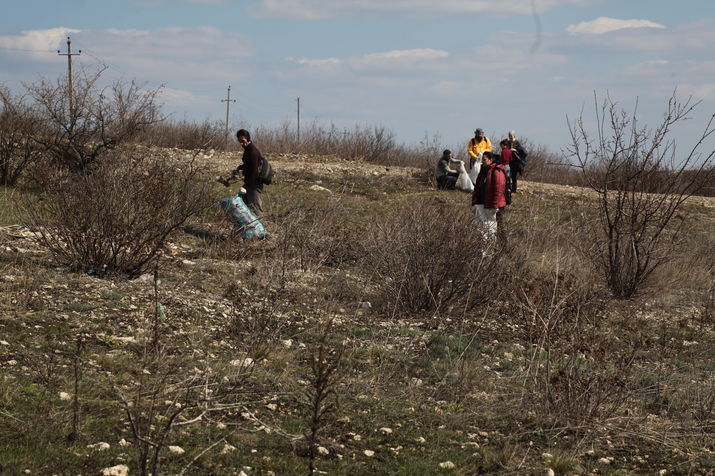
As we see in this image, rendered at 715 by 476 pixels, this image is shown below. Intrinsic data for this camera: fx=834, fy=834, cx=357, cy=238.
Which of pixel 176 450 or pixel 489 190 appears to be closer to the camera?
pixel 176 450

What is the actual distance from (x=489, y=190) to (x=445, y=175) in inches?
327

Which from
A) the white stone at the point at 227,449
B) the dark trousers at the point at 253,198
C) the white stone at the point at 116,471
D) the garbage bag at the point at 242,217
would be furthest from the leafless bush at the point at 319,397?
the dark trousers at the point at 253,198

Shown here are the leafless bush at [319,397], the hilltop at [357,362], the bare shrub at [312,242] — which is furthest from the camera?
the bare shrub at [312,242]

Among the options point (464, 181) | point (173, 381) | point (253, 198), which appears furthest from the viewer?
point (464, 181)

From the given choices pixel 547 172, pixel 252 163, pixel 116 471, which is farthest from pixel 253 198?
pixel 547 172

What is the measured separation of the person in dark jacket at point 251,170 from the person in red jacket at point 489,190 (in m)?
3.42

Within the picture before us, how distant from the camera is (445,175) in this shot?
19.1 m

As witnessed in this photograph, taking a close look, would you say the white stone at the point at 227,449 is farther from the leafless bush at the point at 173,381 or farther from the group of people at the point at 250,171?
the group of people at the point at 250,171

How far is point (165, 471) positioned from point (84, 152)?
1243 cm

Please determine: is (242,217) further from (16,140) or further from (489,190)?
(16,140)

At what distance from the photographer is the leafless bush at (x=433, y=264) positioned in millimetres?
8734

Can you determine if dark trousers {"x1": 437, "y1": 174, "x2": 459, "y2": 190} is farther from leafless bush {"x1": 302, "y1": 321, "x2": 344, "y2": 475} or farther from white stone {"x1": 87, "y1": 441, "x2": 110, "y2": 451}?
white stone {"x1": 87, "y1": 441, "x2": 110, "y2": 451}

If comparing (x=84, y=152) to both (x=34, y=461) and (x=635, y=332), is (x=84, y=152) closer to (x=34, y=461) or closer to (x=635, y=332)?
(x=635, y=332)

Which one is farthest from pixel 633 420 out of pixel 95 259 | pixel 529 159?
pixel 529 159
